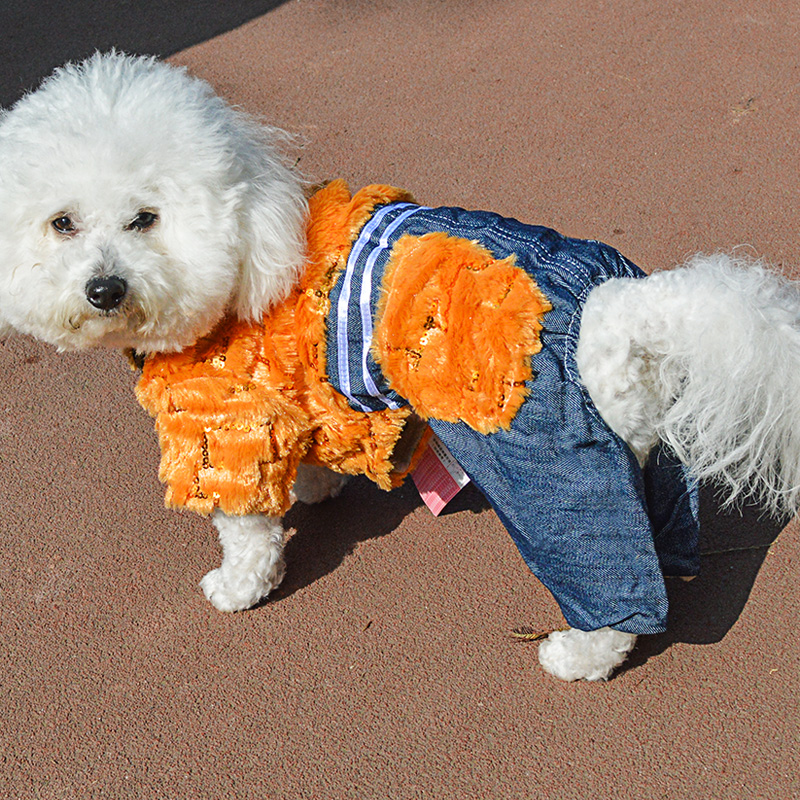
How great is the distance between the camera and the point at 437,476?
2500 millimetres

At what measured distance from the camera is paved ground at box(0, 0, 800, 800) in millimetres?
2205

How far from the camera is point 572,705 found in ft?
7.59

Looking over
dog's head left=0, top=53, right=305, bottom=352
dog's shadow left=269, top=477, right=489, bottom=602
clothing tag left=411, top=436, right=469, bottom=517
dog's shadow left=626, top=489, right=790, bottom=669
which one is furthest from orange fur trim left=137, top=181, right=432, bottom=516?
dog's shadow left=626, top=489, right=790, bottom=669

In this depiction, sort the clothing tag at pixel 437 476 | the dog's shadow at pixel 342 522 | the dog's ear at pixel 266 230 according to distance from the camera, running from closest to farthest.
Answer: the dog's ear at pixel 266 230 < the clothing tag at pixel 437 476 < the dog's shadow at pixel 342 522

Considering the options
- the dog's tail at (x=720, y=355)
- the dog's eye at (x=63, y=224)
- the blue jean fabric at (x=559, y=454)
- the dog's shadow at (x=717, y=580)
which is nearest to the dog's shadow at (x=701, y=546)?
the dog's shadow at (x=717, y=580)

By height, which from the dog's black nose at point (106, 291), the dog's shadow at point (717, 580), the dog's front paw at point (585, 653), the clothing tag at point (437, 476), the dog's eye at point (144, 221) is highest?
the dog's eye at point (144, 221)

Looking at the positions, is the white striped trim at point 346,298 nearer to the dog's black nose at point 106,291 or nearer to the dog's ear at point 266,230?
the dog's ear at point 266,230

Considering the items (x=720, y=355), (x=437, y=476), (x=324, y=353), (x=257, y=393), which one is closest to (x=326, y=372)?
(x=324, y=353)

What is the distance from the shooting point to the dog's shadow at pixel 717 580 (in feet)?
8.00

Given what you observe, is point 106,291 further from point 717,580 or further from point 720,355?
point 717,580

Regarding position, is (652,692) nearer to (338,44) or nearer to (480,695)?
(480,695)

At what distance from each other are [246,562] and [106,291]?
0.94m

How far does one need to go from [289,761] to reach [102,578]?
88cm

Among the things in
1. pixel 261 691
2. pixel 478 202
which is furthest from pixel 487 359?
pixel 478 202
